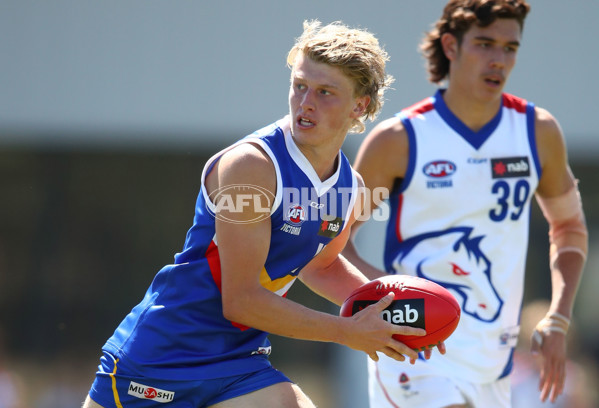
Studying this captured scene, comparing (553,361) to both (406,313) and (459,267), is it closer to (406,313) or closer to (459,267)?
(459,267)

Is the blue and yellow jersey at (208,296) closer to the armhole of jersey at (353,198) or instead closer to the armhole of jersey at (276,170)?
the armhole of jersey at (276,170)

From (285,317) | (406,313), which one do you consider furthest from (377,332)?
(285,317)

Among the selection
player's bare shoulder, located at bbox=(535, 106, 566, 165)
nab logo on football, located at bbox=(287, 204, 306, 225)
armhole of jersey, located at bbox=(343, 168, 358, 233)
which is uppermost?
player's bare shoulder, located at bbox=(535, 106, 566, 165)

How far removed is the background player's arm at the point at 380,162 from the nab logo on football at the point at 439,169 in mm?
111

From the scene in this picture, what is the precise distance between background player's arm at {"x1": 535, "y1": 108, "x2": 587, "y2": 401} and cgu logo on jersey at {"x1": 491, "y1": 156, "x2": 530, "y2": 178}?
13cm

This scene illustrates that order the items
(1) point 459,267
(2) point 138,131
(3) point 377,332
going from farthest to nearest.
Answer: (2) point 138,131, (1) point 459,267, (3) point 377,332

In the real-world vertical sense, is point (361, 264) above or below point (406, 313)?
above

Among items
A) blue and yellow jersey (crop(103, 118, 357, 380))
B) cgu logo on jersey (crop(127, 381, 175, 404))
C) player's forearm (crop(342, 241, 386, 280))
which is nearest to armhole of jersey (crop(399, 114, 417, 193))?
player's forearm (crop(342, 241, 386, 280))

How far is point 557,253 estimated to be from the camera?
14.7ft

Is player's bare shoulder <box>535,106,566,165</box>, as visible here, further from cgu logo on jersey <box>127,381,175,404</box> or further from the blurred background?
the blurred background

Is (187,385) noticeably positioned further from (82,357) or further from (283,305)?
(82,357)

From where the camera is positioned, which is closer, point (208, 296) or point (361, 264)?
point (208, 296)

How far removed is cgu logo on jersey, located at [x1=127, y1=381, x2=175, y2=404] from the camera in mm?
3025

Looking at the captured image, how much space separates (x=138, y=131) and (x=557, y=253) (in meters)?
4.69
